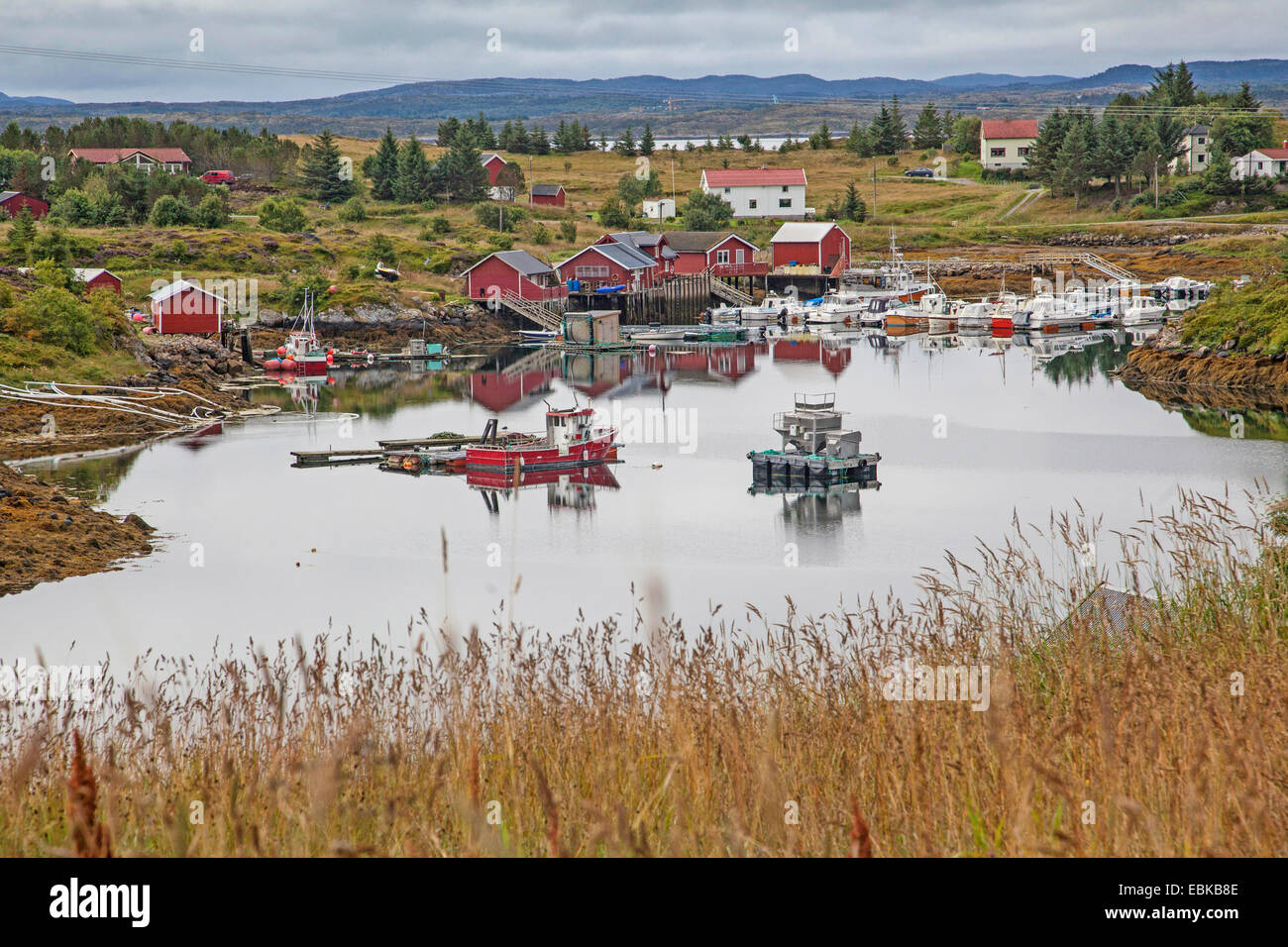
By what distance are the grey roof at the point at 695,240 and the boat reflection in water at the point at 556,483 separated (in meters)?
42.1

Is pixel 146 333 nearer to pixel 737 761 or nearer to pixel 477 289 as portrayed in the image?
pixel 477 289

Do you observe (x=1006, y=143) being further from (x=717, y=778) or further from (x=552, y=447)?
(x=717, y=778)

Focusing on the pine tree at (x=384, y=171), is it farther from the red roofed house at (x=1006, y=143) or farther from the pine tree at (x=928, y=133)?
the pine tree at (x=928, y=133)

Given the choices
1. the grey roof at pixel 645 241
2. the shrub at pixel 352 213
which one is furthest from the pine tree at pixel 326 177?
the grey roof at pixel 645 241

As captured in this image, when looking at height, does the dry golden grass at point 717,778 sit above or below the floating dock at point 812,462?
above

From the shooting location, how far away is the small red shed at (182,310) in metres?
46.7

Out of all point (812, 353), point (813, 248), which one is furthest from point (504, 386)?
point (813, 248)

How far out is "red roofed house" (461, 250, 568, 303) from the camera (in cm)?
6066

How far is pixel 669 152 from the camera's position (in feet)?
329

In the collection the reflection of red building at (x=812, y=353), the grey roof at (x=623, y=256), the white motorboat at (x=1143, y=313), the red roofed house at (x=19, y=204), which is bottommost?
the reflection of red building at (x=812, y=353)

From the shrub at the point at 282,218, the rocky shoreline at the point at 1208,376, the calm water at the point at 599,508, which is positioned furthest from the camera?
the shrub at the point at 282,218

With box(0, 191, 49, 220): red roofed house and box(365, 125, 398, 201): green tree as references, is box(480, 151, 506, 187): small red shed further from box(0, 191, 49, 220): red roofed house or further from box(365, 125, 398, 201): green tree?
box(0, 191, 49, 220): red roofed house

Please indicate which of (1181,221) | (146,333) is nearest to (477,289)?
(146,333)
